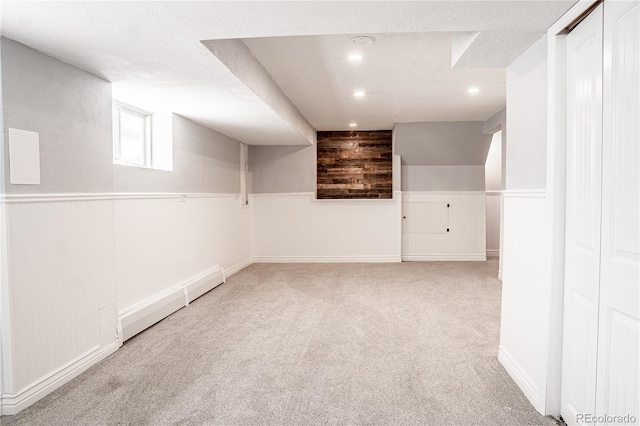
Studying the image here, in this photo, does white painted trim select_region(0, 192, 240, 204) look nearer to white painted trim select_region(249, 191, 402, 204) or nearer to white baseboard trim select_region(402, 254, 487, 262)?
white painted trim select_region(249, 191, 402, 204)

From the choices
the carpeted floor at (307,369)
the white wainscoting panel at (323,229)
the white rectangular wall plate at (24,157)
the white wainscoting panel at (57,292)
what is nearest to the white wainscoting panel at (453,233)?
the white wainscoting panel at (323,229)

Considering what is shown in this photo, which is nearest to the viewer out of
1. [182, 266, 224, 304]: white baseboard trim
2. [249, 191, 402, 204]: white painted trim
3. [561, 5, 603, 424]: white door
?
[561, 5, 603, 424]: white door

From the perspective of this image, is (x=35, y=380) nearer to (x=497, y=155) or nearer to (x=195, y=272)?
(x=195, y=272)

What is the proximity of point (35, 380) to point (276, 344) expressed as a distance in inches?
59.3

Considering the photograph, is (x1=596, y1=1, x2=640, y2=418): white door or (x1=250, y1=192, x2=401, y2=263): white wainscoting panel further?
(x1=250, y1=192, x2=401, y2=263): white wainscoting panel

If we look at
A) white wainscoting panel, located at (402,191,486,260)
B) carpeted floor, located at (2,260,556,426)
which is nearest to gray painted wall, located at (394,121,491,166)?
white wainscoting panel, located at (402,191,486,260)

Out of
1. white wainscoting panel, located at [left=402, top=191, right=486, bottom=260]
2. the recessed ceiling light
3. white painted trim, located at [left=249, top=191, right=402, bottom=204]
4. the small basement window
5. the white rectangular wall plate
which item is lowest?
white wainscoting panel, located at [left=402, top=191, right=486, bottom=260]

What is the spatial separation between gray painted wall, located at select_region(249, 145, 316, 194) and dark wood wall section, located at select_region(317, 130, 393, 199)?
295 mm

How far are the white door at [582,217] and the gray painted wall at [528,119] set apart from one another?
22 centimetres

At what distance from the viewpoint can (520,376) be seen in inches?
94.3

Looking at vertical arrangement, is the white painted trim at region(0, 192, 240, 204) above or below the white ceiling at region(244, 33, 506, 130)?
below

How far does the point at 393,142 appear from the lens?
22.3ft

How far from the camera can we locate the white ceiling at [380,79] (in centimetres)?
316

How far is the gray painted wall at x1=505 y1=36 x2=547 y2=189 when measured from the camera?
2213 millimetres
